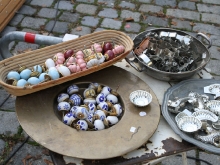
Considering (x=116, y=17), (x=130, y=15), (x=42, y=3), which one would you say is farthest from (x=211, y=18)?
(x=42, y=3)

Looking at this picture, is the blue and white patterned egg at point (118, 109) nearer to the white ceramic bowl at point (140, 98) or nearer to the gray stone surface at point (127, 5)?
the white ceramic bowl at point (140, 98)

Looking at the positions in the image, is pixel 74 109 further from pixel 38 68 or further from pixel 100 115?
pixel 38 68

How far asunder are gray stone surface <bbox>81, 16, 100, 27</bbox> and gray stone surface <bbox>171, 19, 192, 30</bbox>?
0.87 meters

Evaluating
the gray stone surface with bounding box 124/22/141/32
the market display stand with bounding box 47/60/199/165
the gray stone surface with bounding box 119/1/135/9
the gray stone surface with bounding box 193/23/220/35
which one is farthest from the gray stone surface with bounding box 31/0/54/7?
the market display stand with bounding box 47/60/199/165

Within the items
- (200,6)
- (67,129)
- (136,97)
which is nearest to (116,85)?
(136,97)

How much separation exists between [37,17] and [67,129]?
231 centimetres

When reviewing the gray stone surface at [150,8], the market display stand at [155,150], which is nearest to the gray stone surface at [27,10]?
the gray stone surface at [150,8]

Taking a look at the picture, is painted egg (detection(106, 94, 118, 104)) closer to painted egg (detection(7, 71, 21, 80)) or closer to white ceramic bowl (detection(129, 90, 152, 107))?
white ceramic bowl (detection(129, 90, 152, 107))

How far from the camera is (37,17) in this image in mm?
3293

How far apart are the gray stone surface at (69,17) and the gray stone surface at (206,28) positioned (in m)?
1.36

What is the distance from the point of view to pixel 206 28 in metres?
3.24

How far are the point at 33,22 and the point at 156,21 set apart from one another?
4.60 ft

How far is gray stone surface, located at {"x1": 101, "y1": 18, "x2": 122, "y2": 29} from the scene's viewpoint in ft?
10.5

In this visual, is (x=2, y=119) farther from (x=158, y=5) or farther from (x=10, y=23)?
(x=158, y=5)
